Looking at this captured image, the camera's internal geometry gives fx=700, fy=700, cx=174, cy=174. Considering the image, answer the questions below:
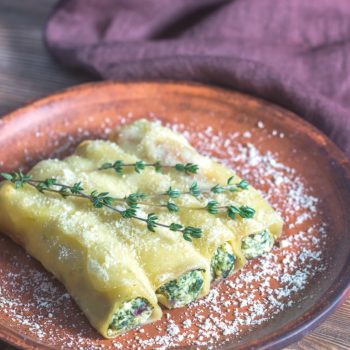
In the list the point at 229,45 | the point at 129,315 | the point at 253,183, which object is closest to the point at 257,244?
the point at 253,183

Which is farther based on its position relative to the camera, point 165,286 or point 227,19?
point 227,19

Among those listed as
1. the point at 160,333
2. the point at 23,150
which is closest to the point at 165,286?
the point at 160,333

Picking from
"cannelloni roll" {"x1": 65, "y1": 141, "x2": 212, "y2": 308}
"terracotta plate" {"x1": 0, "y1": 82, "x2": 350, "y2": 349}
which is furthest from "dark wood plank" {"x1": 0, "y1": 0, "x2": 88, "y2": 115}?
"cannelloni roll" {"x1": 65, "y1": 141, "x2": 212, "y2": 308}

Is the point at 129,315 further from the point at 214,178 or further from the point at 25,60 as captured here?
the point at 25,60

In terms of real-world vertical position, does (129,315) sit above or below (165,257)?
below

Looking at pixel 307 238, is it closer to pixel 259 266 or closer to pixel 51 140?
pixel 259 266

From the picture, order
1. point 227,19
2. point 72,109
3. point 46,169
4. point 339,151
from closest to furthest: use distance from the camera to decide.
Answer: point 46,169 < point 339,151 < point 72,109 < point 227,19
